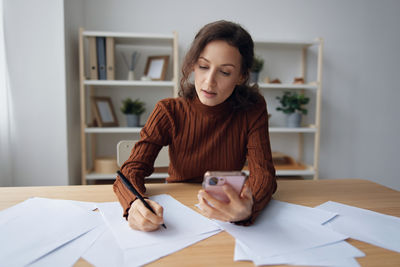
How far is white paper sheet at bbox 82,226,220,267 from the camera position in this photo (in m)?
0.47

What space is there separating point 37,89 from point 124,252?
1.80 m

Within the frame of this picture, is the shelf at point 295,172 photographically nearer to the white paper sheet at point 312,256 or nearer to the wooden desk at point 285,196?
the wooden desk at point 285,196

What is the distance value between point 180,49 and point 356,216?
198 cm

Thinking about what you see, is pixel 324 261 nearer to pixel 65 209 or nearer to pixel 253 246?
pixel 253 246

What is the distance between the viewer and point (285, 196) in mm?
872

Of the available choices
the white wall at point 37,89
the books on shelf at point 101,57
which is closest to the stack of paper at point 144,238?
the white wall at point 37,89

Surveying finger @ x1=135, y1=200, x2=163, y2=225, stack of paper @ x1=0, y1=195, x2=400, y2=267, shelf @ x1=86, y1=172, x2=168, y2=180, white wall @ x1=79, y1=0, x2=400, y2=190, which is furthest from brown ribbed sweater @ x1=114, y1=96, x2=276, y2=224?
white wall @ x1=79, y1=0, x2=400, y2=190

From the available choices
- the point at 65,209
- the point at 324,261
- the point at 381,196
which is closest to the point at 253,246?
the point at 324,261

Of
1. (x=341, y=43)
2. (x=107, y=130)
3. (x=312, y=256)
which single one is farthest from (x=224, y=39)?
(x=341, y=43)

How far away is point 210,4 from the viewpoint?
2361 millimetres

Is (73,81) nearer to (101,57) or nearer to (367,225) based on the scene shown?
(101,57)

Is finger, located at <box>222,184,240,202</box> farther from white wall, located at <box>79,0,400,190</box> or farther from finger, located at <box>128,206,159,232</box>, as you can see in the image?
white wall, located at <box>79,0,400,190</box>

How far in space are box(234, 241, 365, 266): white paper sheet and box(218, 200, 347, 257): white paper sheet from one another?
0.04 ft

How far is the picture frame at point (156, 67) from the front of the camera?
2.17 meters
